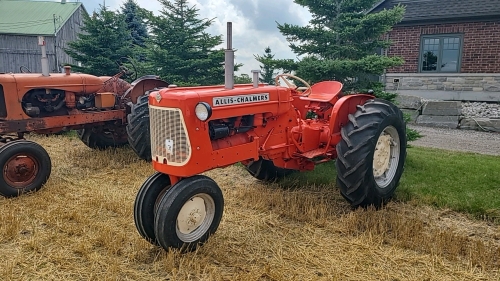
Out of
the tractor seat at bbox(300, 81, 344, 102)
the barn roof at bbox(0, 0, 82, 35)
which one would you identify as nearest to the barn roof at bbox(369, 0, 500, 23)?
the tractor seat at bbox(300, 81, 344, 102)

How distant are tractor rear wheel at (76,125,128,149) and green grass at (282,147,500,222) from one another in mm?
3451

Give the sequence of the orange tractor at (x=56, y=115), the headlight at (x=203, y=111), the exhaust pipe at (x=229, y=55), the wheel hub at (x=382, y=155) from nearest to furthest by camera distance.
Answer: the headlight at (x=203, y=111) < the exhaust pipe at (x=229, y=55) < the wheel hub at (x=382, y=155) < the orange tractor at (x=56, y=115)

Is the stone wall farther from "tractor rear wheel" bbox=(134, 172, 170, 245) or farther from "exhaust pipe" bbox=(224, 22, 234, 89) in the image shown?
"tractor rear wheel" bbox=(134, 172, 170, 245)

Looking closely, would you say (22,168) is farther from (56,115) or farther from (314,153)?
(314,153)

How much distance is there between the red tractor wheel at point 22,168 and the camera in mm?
5000

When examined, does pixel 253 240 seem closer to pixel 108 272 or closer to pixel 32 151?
pixel 108 272

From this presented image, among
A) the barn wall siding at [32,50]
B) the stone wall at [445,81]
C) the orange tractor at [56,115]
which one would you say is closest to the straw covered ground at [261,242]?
the orange tractor at [56,115]

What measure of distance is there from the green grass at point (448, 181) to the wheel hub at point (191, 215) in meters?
2.16

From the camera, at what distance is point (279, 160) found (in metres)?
4.57

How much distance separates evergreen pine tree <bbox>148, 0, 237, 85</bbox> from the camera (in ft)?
35.0

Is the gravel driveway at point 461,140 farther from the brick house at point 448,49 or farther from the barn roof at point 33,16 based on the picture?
the barn roof at point 33,16

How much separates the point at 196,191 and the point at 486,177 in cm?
400

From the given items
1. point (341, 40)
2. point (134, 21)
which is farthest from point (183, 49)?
point (134, 21)

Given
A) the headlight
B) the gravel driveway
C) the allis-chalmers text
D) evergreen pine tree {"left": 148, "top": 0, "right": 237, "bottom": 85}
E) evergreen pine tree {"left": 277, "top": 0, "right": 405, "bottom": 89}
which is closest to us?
the headlight
